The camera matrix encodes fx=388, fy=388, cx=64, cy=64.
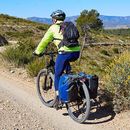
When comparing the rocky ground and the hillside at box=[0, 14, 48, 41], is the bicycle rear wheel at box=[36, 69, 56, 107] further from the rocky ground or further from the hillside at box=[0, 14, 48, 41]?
the hillside at box=[0, 14, 48, 41]

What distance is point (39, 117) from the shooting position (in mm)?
7324

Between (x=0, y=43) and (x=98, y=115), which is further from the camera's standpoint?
(x=0, y=43)

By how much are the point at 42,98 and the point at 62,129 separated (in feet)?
5.84

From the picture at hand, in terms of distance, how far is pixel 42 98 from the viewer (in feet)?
27.5

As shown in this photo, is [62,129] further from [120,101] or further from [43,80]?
[43,80]

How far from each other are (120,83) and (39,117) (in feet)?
5.44

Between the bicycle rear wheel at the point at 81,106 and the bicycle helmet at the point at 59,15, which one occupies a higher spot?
the bicycle helmet at the point at 59,15

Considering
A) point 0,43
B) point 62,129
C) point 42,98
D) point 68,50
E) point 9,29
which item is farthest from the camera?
point 9,29

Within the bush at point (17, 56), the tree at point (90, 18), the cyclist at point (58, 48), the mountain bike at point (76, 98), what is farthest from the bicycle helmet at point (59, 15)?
the tree at point (90, 18)

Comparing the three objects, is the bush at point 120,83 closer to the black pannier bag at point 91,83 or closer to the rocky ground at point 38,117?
the rocky ground at point 38,117

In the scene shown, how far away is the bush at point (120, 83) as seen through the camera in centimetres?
723

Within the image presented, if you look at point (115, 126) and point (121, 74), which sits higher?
point (121, 74)

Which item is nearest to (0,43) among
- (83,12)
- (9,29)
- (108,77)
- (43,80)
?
(43,80)

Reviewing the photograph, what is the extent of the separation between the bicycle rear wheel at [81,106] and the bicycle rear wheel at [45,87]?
70cm
